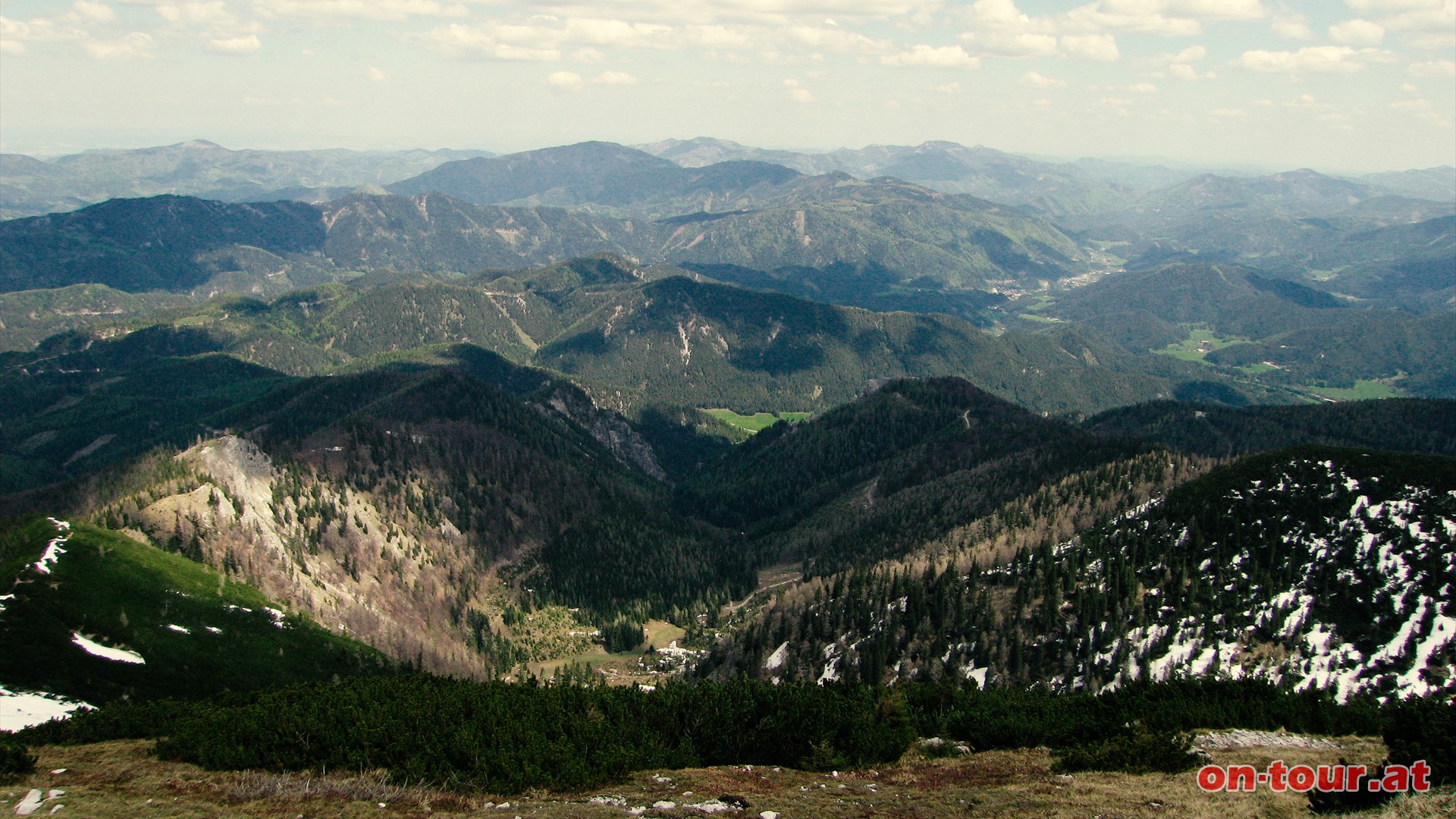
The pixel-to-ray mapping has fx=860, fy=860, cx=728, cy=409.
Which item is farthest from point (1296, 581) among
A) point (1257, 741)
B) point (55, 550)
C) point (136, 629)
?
point (55, 550)

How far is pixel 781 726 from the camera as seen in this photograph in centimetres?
7906

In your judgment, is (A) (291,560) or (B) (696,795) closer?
(B) (696,795)

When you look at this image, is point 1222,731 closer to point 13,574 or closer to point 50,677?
point 50,677

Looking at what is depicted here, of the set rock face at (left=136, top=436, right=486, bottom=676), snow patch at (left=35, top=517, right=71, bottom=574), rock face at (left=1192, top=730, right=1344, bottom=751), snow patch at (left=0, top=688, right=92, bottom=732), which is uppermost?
rock face at (left=1192, top=730, right=1344, bottom=751)

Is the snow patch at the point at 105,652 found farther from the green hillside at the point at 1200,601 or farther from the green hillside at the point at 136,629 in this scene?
the green hillside at the point at 1200,601

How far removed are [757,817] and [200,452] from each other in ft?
631

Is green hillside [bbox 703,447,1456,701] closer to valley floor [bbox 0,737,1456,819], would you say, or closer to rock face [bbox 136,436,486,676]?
valley floor [bbox 0,737,1456,819]

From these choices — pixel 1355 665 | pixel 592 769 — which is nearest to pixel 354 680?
pixel 592 769

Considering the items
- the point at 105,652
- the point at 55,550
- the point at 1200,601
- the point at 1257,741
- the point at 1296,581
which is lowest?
the point at 105,652

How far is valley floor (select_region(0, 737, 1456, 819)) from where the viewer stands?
2084 inches

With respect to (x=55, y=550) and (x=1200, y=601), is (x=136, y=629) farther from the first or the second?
(x=1200, y=601)

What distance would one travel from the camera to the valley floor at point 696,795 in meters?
52.9

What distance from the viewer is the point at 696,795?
60562mm

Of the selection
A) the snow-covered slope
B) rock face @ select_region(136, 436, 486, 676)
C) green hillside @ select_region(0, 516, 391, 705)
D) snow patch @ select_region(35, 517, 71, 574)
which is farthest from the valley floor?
rock face @ select_region(136, 436, 486, 676)
